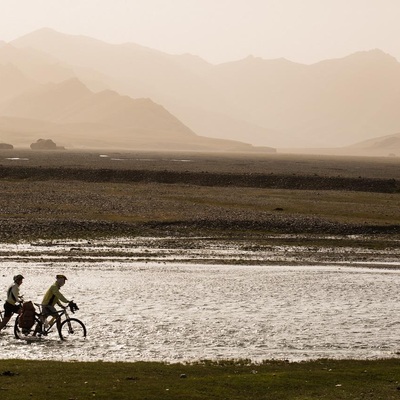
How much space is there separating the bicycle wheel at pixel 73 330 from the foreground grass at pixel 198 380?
3668mm

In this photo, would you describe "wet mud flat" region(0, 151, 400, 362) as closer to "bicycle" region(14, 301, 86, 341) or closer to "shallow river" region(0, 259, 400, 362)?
"shallow river" region(0, 259, 400, 362)

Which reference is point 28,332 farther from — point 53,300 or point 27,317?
point 53,300

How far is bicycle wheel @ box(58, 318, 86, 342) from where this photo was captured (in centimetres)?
2698

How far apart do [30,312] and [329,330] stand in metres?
10.2

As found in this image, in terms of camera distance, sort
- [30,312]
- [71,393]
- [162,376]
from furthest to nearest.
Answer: [30,312], [162,376], [71,393]

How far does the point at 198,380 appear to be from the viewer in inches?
841

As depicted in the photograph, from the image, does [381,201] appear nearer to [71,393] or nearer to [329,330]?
[329,330]

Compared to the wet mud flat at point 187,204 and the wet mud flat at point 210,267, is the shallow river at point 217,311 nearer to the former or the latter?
the wet mud flat at point 210,267

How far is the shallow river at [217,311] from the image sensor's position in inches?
1015

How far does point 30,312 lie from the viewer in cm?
2666

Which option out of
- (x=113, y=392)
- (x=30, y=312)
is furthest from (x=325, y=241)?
(x=113, y=392)

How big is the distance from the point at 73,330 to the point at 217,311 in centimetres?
633

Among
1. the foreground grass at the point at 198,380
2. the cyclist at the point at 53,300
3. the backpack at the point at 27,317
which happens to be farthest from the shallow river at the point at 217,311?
the foreground grass at the point at 198,380

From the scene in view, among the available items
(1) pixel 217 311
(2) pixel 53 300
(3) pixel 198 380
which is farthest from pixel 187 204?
(3) pixel 198 380
